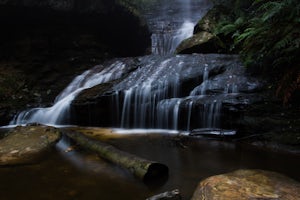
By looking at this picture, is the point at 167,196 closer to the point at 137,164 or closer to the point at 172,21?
the point at 137,164

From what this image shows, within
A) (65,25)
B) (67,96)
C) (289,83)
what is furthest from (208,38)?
(65,25)

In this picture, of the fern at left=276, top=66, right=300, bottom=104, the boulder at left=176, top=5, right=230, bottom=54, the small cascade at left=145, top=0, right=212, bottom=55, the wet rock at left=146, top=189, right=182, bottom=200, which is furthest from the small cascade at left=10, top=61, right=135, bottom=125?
the wet rock at left=146, top=189, right=182, bottom=200

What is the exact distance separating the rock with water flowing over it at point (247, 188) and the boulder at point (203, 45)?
21.6 ft

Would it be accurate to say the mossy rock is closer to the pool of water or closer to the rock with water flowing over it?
the pool of water

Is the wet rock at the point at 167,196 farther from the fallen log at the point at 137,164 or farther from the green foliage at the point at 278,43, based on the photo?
the green foliage at the point at 278,43

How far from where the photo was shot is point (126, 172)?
4.59 m

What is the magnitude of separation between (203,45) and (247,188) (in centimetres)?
736

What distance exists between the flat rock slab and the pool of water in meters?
0.30

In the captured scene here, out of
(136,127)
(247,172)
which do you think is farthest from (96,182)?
(136,127)

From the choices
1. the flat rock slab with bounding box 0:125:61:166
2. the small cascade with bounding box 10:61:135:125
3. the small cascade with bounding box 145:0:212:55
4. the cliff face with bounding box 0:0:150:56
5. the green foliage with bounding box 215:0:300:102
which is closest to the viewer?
the flat rock slab with bounding box 0:125:61:166

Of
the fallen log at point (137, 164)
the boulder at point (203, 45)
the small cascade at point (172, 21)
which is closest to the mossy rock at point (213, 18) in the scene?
the boulder at point (203, 45)

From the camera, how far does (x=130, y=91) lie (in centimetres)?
847

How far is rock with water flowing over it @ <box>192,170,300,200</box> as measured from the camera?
3258 millimetres

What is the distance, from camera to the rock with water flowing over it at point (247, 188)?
3.26m
